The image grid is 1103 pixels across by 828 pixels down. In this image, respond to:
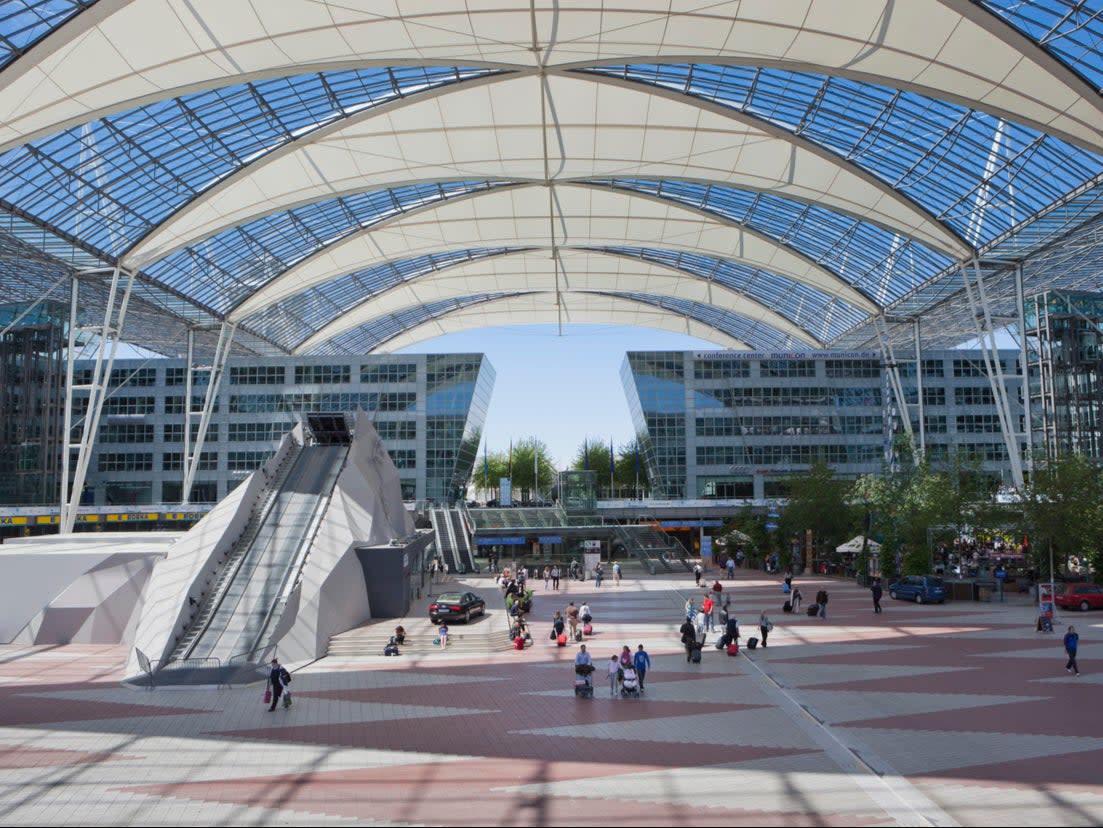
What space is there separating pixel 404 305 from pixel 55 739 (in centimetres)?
6988

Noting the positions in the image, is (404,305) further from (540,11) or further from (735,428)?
(540,11)

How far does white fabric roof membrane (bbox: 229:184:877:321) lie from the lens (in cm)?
5766

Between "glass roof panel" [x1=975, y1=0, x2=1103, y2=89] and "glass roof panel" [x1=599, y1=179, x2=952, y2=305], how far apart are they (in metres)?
22.6

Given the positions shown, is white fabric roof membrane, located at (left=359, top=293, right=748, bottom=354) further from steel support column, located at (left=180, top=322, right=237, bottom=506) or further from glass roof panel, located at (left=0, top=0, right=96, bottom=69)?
glass roof panel, located at (left=0, top=0, right=96, bottom=69)

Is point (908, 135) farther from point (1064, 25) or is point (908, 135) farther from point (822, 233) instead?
point (822, 233)

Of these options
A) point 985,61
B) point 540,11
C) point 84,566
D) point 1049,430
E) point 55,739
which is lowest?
point 55,739

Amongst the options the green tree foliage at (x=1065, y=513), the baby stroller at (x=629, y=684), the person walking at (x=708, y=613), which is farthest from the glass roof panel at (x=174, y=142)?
the green tree foliage at (x=1065, y=513)

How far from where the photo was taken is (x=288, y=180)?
47656 mm

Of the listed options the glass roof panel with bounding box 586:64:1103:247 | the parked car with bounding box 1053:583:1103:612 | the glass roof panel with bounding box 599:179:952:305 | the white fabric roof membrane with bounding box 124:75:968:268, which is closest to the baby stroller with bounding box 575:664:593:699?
the parked car with bounding box 1053:583:1103:612

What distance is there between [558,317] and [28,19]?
68942mm

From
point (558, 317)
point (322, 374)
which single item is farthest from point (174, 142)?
point (558, 317)

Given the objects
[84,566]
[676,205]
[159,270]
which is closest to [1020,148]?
[676,205]

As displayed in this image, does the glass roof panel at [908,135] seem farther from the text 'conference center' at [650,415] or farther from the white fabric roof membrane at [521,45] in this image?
the text 'conference center' at [650,415]

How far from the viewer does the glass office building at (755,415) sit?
271 feet
